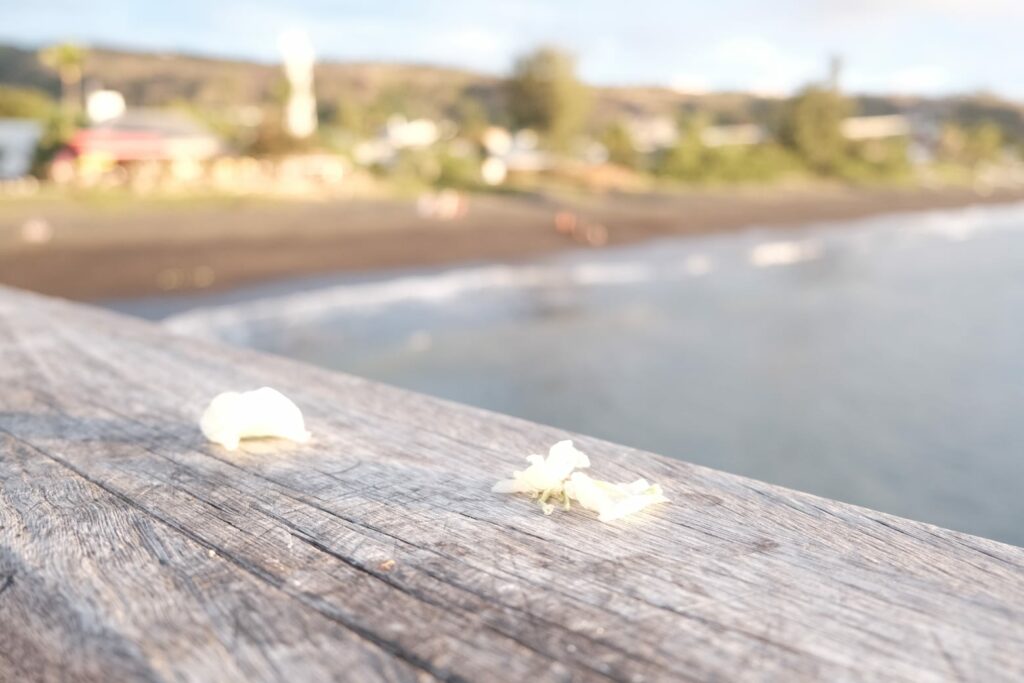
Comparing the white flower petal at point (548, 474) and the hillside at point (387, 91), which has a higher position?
the hillside at point (387, 91)

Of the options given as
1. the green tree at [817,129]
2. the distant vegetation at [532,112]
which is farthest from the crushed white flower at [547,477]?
the green tree at [817,129]

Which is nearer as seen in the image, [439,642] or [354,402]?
[439,642]

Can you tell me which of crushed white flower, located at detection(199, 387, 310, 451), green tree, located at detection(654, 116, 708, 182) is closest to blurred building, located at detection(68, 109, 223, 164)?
green tree, located at detection(654, 116, 708, 182)

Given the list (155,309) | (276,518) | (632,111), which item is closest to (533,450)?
(276,518)

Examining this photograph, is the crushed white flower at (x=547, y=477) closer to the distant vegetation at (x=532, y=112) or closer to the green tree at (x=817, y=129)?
the distant vegetation at (x=532, y=112)

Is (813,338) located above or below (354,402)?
below

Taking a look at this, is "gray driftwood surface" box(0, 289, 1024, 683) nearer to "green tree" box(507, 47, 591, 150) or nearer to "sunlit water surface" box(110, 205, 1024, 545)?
"sunlit water surface" box(110, 205, 1024, 545)

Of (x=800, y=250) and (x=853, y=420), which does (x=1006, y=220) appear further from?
(x=853, y=420)
